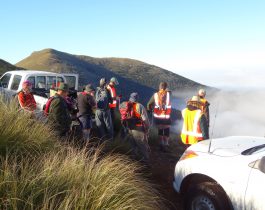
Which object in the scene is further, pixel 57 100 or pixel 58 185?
pixel 57 100

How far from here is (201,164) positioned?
5488 mm

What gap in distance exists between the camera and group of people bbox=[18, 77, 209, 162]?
22.9 feet

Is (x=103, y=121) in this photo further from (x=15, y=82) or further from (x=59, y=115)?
(x=15, y=82)

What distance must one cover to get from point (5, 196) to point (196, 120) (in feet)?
17.2

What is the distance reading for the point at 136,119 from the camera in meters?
8.42

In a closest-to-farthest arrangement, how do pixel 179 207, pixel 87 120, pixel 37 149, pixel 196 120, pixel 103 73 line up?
pixel 37 149 < pixel 179 207 < pixel 196 120 < pixel 87 120 < pixel 103 73

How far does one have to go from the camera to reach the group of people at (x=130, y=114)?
22.9 ft

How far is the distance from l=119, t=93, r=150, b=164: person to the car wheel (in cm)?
282

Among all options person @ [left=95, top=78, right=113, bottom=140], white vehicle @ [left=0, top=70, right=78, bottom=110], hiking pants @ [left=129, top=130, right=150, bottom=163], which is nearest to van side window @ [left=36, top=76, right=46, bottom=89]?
white vehicle @ [left=0, top=70, right=78, bottom=110]

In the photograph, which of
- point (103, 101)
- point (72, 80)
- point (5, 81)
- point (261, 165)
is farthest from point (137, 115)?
point (5, 81)

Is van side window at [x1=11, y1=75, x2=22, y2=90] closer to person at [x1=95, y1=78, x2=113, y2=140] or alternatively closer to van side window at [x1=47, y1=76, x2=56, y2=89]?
van side window at [x1=47, y1=76, x2=56, y2=89]

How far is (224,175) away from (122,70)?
150 meters

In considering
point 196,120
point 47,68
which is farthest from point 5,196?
point 47,68

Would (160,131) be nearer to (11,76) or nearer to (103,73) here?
(11,76)
